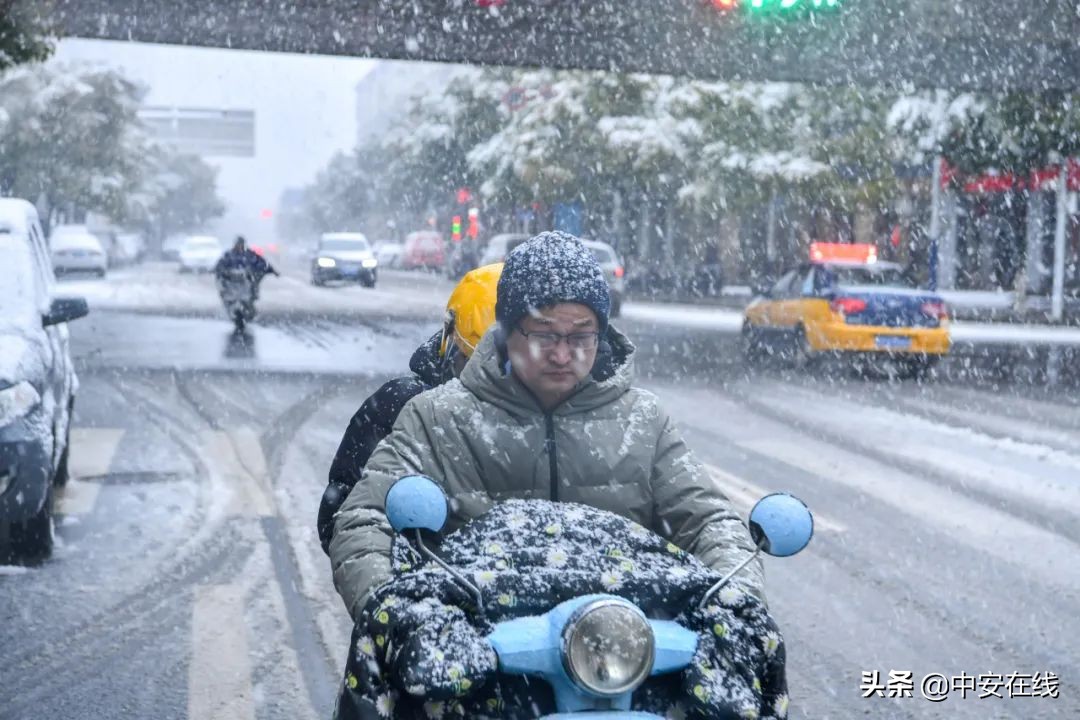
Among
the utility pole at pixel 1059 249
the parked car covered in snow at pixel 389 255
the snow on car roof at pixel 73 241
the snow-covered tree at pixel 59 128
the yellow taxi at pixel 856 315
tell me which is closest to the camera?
the yellow taxi at pixel 856 315

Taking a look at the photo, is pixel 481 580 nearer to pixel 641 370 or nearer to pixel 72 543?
pixel 72 543

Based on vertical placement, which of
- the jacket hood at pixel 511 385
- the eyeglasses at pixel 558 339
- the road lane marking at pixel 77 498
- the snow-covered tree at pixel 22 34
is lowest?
the road lane marking at pixel 77 498

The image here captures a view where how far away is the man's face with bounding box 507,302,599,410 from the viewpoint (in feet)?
10.2

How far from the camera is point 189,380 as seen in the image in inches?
630

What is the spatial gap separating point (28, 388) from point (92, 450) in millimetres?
4089

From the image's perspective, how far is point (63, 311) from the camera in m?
7.97

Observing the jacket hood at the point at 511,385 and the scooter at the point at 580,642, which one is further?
the jacket hood at the point at 511,385

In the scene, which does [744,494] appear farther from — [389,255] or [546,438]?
[389,255]

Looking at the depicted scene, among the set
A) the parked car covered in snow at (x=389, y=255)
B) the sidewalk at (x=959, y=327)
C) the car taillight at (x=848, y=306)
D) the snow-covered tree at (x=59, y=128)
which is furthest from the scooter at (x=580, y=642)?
the parked car covered in snow at (x=389, y=255)

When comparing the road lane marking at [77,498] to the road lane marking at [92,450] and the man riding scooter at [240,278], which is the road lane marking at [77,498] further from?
the man riding scooter at [240,278]

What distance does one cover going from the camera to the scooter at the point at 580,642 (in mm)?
2441

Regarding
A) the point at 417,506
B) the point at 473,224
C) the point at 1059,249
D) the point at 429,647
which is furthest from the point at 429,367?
the point at 473,224

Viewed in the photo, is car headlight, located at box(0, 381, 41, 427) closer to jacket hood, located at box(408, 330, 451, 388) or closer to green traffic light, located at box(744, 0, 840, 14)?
jacket hood, located at box(408, 330, 451, 388)

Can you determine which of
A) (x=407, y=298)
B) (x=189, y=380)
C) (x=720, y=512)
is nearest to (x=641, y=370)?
(x=189, y=380)
